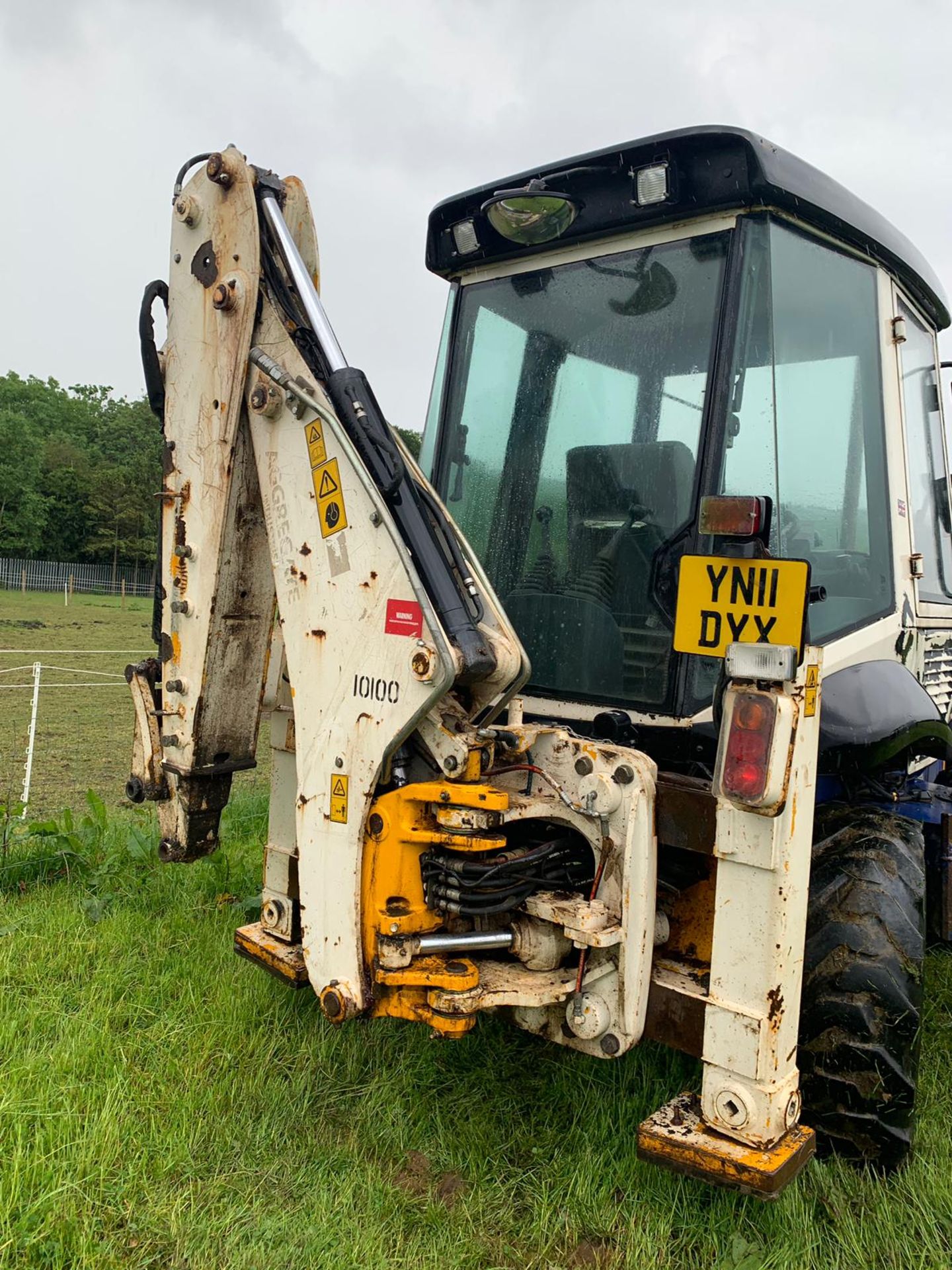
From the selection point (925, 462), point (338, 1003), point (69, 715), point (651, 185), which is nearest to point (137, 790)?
point (338, 1003)

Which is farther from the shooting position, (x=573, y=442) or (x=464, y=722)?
(x=573, y=442)

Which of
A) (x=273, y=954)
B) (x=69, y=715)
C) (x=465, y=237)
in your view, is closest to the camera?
(x=273, y=954)

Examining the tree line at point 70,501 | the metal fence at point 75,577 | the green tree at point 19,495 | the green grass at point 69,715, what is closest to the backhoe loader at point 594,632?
the green grass at point 69,715

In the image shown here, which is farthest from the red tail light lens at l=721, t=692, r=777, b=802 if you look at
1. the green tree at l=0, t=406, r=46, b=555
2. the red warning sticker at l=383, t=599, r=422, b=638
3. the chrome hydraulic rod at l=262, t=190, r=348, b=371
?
the green tree at l=0, t=406, r=46, b=555

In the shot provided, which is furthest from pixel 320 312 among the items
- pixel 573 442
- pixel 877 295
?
pixel 877 295

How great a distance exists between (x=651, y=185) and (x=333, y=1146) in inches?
116

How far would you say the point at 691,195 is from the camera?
2.85 meters

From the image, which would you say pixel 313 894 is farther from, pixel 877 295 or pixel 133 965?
pixel 877 295

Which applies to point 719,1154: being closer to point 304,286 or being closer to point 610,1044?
point 610,1044

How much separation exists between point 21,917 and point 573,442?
305cm

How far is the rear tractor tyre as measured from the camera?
2.48 metres

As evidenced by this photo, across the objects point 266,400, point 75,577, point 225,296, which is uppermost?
point 225,296

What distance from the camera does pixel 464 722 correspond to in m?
2.58

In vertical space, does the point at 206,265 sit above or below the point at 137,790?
above
